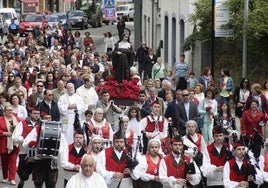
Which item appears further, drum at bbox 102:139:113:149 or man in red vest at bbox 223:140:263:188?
drum at bbox 102:139:113:149

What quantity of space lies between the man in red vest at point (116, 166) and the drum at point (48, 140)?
5.22 ft

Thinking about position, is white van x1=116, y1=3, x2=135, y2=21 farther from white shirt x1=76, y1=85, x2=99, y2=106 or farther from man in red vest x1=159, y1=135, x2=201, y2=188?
man in red vest x1=159, y1=135, x2=201, y2=188

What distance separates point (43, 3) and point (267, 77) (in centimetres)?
6450

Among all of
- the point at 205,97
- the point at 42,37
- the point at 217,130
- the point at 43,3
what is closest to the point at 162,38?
the point at 42,37

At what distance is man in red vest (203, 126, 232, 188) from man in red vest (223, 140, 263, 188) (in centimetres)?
58

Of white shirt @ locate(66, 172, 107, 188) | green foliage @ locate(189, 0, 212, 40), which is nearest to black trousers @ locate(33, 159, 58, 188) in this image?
white shirt @ locate(66, 172, 107, 188)

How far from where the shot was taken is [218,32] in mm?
34125

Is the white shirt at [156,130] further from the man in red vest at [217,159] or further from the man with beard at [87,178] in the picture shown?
the man with beard at [87,178]

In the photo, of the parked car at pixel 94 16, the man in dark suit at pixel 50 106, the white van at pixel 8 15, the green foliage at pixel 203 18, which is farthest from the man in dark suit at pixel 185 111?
the parked car at pixel 94 16

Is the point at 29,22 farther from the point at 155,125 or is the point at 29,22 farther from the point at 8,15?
the point at 155,125

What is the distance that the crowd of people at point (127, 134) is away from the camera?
55.6ft

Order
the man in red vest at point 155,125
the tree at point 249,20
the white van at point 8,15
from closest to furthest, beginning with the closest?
1. the man in red vest at point 155,125
2. the tree at point 249,20
3. the white van at point 8,15

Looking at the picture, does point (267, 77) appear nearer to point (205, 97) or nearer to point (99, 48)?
point (205, 97)

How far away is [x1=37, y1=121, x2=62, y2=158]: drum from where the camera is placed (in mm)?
18688
